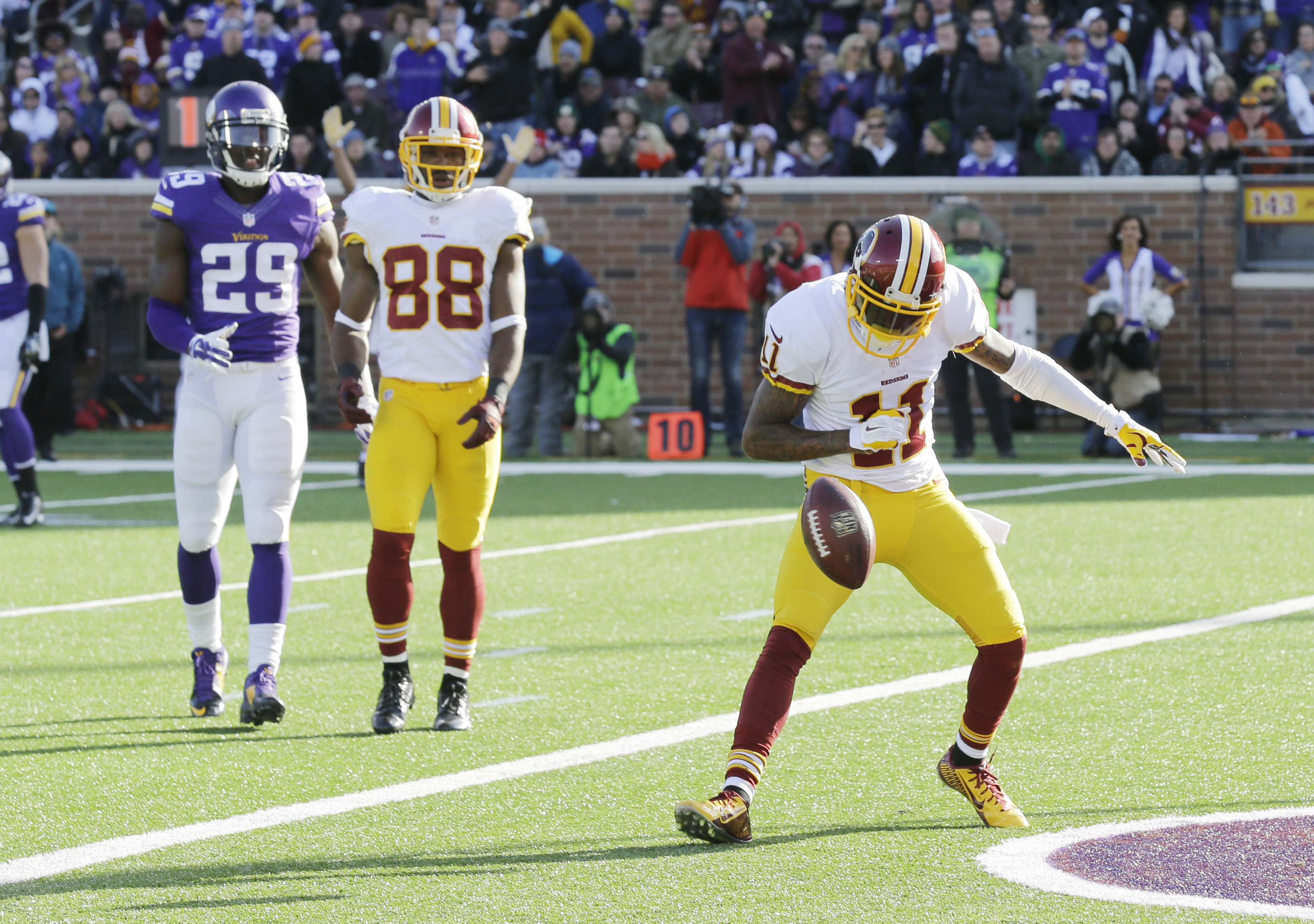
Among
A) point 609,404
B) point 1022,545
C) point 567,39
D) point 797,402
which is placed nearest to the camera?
point 797,402

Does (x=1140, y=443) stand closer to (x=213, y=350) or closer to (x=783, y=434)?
Result: (x=783, y=434)

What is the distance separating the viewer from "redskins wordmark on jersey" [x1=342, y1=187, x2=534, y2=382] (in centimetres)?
568

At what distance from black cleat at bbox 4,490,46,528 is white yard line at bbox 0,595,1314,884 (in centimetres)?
628

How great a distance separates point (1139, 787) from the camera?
4816 mm

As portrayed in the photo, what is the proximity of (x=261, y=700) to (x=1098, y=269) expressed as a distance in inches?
443

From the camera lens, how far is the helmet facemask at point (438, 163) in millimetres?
5695

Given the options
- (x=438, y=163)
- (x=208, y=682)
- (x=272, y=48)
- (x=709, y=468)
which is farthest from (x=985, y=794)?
(x=272, y=48)

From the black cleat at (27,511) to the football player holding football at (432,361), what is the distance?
5.64 metres

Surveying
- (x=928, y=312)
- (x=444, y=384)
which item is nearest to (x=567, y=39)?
(x=444, y=384)

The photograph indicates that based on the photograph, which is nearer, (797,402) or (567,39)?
(797,402)

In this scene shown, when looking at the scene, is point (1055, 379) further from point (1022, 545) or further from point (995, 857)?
point (1022, 545)

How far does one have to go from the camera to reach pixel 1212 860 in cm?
409

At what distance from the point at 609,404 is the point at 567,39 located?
615 centimetres

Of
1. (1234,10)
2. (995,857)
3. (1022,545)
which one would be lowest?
(1022,545)
